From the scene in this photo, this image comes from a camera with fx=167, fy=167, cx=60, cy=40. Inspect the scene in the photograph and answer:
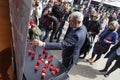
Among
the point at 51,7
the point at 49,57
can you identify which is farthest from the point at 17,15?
the point at 51,7

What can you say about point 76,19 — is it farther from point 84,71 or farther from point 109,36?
point 84,71

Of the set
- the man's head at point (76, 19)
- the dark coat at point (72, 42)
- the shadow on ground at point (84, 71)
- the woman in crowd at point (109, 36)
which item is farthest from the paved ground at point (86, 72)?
the man's head at point (76, 19)

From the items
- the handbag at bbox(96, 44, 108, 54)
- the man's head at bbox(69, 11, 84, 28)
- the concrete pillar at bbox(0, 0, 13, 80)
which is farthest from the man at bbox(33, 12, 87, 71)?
the handbag at bbox(96, 44, 108, 54)

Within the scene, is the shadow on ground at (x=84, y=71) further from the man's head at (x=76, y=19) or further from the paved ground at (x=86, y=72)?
the man's head at (x=76, y=19)

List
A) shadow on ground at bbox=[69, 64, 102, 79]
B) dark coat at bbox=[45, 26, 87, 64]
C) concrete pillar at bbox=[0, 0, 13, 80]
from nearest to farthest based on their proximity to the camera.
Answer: concrete pillar at bbox=[0, 0, 13, 80] < dark coat at bbox=[45, 26, 87, 64] < shadow on ground at bbox=[69, 64, 102, 79]

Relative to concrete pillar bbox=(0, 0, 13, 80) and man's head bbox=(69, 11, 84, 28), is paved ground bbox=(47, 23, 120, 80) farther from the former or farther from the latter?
concrete pillar bbox=(0, 0, 13, 80)

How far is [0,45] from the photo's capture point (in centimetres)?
117

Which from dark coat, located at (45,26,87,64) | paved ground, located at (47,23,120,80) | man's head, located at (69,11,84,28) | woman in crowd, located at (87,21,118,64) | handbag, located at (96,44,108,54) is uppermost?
man's head, located at (69,11,84,28)

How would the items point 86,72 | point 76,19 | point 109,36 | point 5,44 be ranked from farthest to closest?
point 86,72 < point 109,36 < point 76,19 < point 5,44

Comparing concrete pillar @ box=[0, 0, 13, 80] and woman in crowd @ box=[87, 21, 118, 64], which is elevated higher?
concrete pillar @ box=[0, 0, 13, 80]

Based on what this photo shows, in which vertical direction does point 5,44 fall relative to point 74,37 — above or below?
above

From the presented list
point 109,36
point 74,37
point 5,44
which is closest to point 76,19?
point 74,37

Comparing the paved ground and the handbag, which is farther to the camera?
the handbag

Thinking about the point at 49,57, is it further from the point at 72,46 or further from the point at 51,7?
the point at 51,7
